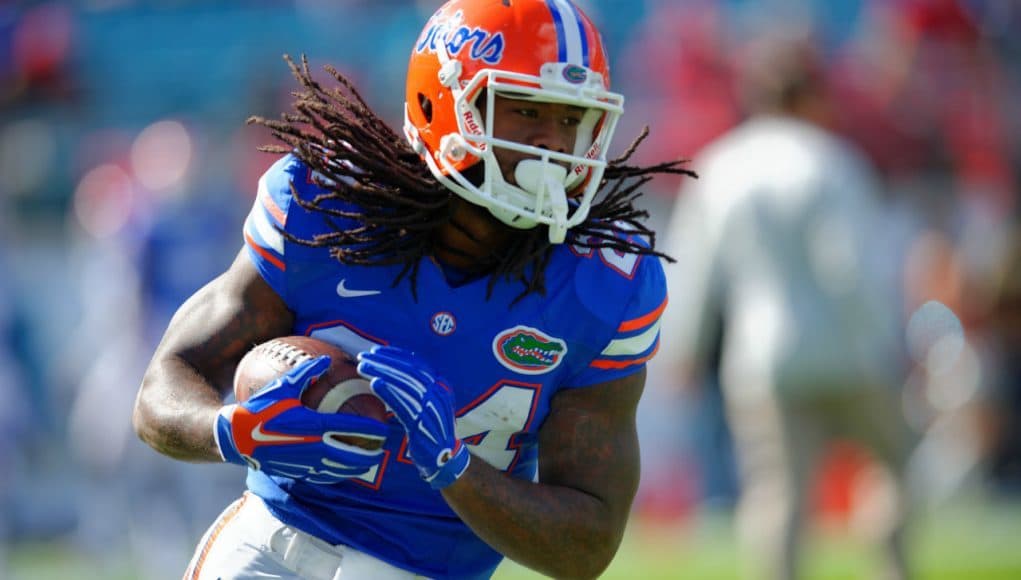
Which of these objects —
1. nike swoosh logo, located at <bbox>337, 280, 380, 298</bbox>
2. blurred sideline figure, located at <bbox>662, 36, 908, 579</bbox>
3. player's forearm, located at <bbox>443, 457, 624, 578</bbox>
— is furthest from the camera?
blurred sideline figure, located at <bbox>662, 36, 908, 579</bbox>

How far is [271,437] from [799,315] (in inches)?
146

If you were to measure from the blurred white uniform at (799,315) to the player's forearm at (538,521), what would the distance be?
3022 millimetres

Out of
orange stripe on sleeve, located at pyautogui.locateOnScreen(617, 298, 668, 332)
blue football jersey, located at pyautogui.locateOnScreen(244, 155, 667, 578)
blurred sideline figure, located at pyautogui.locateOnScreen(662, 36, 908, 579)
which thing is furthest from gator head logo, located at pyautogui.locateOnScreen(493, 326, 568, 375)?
blurred sideline figure, located at pyautogui.locateOnScreen(662, 36, 908, 579)

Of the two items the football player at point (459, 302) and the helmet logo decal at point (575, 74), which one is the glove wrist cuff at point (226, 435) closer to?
the football player at point (459, 302)

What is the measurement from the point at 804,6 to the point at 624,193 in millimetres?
7697

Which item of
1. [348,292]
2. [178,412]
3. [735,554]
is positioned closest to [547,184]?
[348,292]

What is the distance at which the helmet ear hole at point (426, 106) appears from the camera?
298cm

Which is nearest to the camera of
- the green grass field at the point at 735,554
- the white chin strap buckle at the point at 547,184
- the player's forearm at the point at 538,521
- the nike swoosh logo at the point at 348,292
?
the player's forearm at the point at 538,521

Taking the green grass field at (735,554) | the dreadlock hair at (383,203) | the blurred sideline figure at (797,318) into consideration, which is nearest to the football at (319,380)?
the dreadlock hair at (383,203)

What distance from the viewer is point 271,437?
2.50 metres

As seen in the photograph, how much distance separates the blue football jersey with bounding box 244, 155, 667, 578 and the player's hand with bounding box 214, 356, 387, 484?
28cm

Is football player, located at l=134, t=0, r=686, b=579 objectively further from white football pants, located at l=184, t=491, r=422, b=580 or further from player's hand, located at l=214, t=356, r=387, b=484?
player's hand, located at l=214, t=356, r=387, b=484

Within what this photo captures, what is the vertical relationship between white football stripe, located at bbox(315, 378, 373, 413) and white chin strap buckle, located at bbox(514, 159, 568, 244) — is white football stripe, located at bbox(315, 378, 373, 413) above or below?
below

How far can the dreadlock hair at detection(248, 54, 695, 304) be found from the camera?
113 inches
